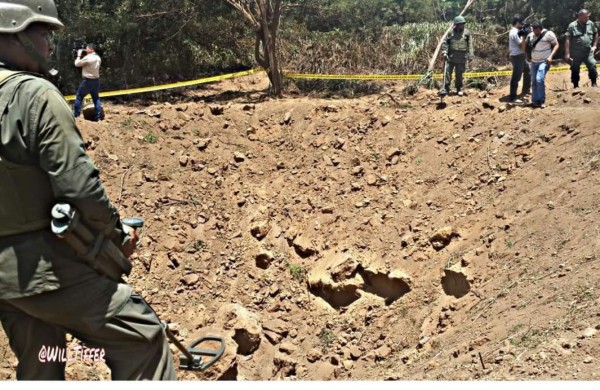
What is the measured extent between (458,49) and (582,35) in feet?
6.04

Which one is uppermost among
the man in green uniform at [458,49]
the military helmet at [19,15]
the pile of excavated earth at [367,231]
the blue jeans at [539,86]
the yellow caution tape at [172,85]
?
the military helmet at [19,15]

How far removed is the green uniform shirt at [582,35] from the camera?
11.1 m

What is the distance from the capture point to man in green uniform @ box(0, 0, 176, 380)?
2.90 metres

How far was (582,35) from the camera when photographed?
Answer: 36.4 feet

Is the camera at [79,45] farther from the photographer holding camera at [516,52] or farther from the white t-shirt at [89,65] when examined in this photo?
the photographer holding camera at [516,52]

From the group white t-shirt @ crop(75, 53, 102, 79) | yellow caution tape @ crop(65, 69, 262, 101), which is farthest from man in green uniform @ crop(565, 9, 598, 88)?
white t-shirt @ crop(75, 53, 102, 79)

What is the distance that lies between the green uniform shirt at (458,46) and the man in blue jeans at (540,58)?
108 cm

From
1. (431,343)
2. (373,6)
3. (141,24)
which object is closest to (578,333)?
(431,343)

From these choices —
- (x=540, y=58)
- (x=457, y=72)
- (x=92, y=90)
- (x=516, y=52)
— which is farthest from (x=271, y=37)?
(x=540, y=58)

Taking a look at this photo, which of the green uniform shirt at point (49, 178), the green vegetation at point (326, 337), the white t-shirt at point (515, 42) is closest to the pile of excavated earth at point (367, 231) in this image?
the green vegetation at point (326, 337)

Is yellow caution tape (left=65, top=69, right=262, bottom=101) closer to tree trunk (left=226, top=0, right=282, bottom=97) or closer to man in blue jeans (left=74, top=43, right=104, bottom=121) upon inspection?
tree trunk (left=226, top=0, right=282, bottom=97)

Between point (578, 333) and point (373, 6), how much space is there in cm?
1679

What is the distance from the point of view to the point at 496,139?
9188 mm
